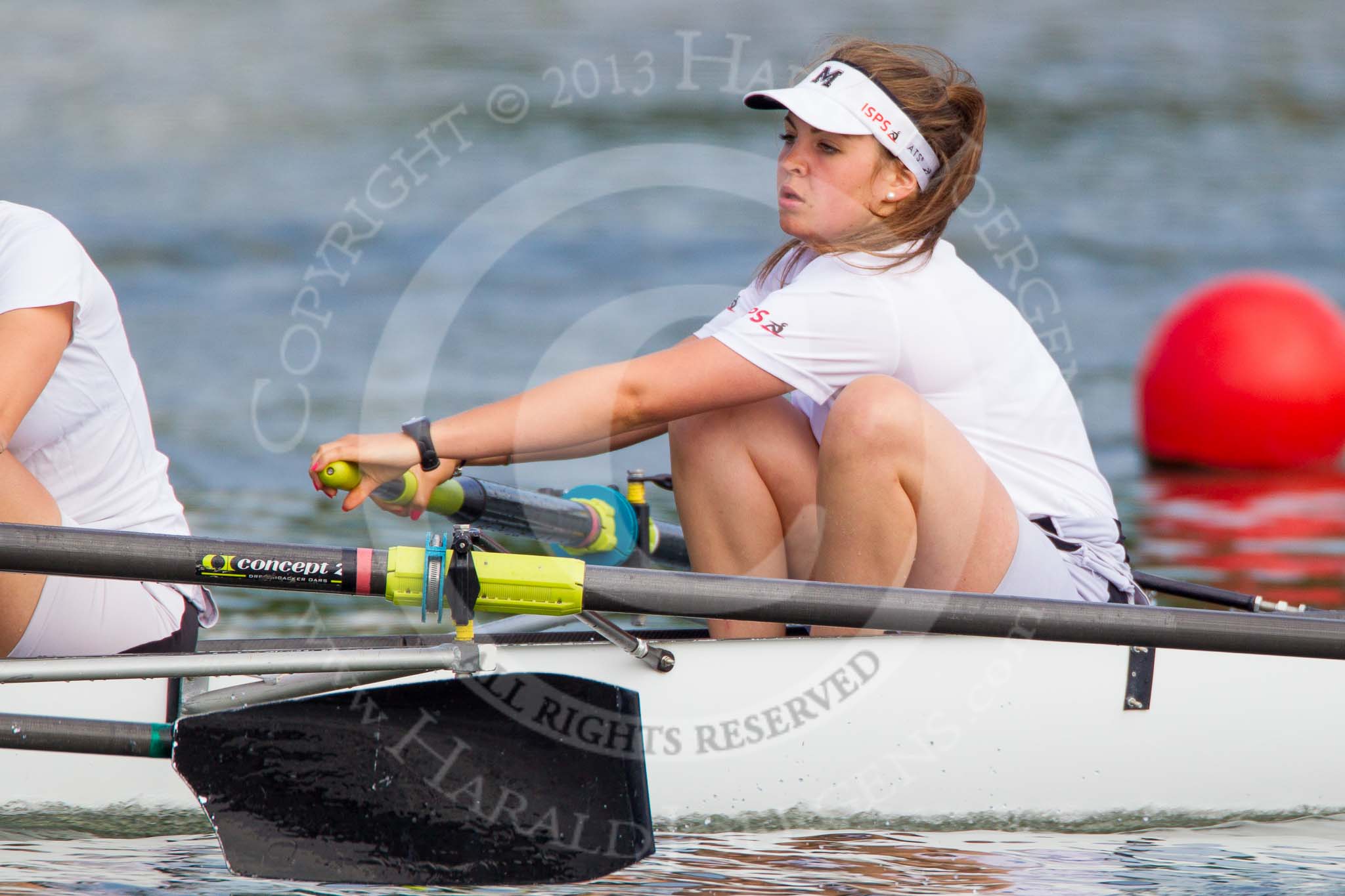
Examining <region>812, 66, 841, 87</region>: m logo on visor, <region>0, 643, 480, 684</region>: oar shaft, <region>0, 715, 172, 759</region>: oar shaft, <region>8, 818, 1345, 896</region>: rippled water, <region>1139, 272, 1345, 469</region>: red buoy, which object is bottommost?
<region>8, 818, 1345, 896</region>: rippled water

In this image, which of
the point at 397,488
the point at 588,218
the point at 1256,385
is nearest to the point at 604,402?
the point at 397,488

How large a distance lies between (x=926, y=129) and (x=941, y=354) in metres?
0.43

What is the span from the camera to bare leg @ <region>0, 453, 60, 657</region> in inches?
97.7

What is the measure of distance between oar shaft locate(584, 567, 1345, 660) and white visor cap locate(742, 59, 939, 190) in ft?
2.73

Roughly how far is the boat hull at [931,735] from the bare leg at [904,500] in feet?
0.48

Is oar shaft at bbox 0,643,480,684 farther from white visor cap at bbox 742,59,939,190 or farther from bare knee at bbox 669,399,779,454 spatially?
white visor cap at bbox 742,59,939,190

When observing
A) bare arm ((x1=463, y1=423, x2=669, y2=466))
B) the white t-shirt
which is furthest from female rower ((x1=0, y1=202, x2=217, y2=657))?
the white t-shirt

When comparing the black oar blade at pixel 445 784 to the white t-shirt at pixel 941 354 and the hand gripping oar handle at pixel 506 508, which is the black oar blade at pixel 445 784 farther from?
the white t-shirt at pixel 941 354

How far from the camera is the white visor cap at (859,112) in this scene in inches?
108

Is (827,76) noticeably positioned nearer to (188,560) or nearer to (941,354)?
(941,354)

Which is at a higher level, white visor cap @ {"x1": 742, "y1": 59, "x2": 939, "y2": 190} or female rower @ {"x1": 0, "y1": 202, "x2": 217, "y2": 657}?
white visor cap @ {"x1": 742, "y1": 59, "x2": 939, "y2": 190}

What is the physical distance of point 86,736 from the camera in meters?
2.51

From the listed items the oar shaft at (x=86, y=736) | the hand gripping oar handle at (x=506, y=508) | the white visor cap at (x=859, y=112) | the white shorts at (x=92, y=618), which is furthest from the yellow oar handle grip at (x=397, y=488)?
the white visor cap at (x=859, y=112)

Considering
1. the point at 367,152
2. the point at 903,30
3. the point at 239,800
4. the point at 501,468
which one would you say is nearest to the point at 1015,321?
the point at 239,800
